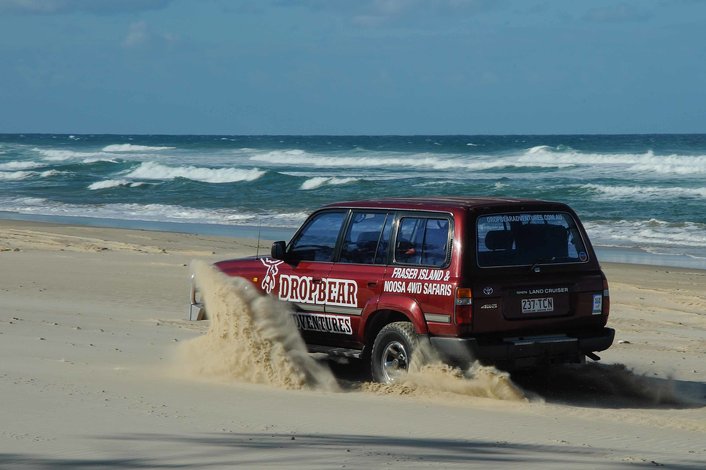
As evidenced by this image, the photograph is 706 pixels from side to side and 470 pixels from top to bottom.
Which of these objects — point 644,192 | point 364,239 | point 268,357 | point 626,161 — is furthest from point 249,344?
point 626,161

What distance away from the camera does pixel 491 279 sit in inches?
316

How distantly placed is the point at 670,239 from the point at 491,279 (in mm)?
19193

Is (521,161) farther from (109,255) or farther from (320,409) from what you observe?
(320,409)

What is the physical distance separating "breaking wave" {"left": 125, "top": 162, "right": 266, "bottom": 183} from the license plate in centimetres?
4160

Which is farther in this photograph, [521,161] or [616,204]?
[521,161]

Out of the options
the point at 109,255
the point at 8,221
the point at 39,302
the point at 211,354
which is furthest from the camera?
the point at 8,221

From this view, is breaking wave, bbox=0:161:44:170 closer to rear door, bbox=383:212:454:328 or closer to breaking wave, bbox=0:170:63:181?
breaking wave, bbox=0:170:63:181

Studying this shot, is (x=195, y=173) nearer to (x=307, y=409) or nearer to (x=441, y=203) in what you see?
(x=441, y=203)

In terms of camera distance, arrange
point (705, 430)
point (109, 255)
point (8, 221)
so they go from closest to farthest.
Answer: point (705, 430), point (109, 255), point (8, 221)

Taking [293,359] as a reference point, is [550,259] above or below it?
above

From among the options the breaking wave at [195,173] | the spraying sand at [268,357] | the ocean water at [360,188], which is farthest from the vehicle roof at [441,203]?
the breaking wave at [195,173]

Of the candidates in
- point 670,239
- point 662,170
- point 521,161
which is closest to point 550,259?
point 670,239

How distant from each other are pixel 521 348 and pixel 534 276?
54cm

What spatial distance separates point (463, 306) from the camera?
789 cm
